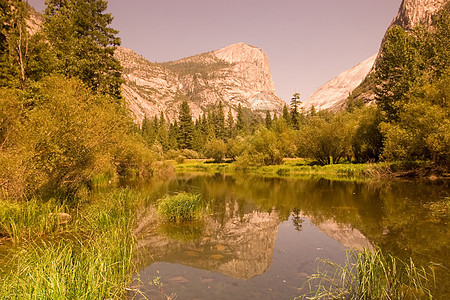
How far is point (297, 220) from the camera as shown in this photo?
1644 centimetres

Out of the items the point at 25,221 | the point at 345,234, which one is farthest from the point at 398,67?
the point at 25,221

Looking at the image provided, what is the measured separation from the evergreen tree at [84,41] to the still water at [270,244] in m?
17.6

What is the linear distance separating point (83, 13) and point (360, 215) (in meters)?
34.2

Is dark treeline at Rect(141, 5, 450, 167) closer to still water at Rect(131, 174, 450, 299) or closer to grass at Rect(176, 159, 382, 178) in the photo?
grass at Rect(176, 159, 382, 178)

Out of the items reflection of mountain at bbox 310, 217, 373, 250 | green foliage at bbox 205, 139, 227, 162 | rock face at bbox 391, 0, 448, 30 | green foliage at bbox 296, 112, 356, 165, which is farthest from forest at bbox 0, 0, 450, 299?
rock face at bbox 391, 0, 448, 30

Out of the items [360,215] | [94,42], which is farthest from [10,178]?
[94,42]

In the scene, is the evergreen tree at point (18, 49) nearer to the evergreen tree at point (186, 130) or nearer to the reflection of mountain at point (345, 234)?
the reflection of mountain at point (345, 234)

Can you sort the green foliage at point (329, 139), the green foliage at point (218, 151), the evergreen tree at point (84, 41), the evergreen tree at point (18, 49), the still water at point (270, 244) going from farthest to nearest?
the green foliage at point (218, 151), the green foliage at point (329, 139), the evergreen tree at point (84, 41), the evergreen tree at point (18, 49), the still water at point (270, 244)

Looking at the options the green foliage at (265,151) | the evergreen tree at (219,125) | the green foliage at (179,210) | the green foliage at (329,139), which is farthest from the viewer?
the evergreen tree at (219,125)

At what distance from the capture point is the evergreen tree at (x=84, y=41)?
2714cm

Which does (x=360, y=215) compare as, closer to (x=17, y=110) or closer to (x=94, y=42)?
(x=17, y=110)

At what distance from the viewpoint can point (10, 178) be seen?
11477mm

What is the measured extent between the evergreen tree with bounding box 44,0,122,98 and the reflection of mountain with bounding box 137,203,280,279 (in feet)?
67.8

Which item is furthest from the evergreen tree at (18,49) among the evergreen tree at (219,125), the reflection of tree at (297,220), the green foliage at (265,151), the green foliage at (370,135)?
the evergreen tree at (219,125)
